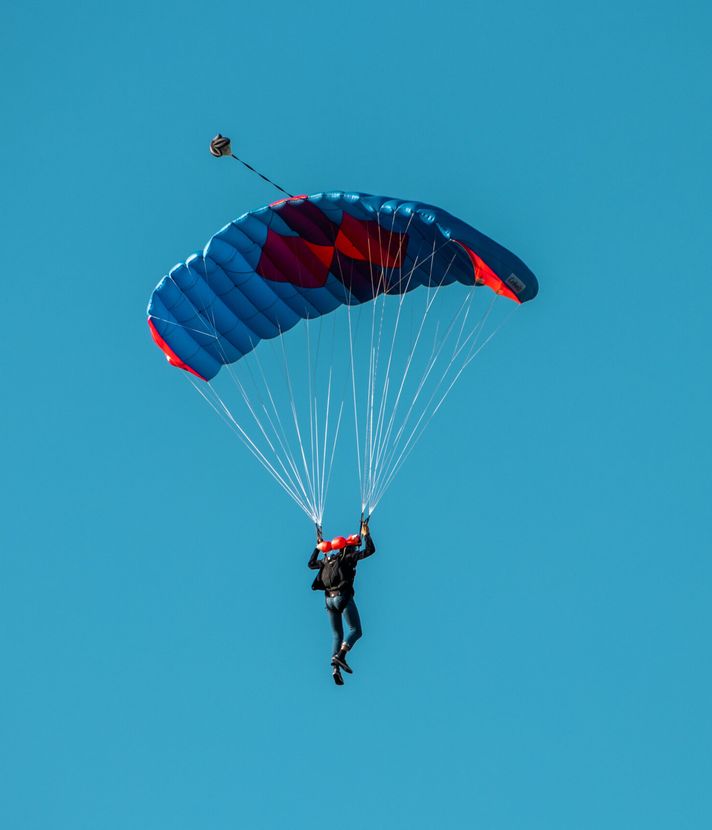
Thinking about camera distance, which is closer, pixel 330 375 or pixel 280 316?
pixel 330 375

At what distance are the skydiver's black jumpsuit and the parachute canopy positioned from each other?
306cm

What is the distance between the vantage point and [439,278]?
68.0ft

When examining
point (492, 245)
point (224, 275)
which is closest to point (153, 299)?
point (224, 275)

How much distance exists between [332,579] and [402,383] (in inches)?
88.8

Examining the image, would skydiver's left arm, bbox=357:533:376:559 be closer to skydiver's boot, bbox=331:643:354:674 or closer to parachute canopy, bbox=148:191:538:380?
skydiver's boot, bbox=331:643:354:674

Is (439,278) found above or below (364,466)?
above

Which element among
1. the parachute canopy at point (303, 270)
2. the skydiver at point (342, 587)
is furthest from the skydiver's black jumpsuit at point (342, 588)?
the parachute canopy at point (303, 270)

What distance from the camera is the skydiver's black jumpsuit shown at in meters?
19.0

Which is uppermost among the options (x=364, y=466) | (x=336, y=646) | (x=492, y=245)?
(x=492, y=245)

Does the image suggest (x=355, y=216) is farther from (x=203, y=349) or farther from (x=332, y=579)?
(x=332, y=579)

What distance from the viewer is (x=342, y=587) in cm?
1905

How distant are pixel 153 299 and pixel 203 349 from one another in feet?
3.07

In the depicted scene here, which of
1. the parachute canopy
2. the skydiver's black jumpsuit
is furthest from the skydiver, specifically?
the parachute canopy

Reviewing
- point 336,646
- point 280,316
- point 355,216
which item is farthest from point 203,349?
point 336,646
